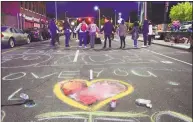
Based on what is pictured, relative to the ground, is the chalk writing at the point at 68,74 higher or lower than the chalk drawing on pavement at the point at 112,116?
higher

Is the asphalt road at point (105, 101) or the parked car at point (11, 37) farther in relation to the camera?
the parked car at point (11, 37)

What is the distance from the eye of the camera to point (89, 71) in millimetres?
7484

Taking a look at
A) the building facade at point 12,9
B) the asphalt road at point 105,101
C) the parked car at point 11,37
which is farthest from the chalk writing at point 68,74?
the building facade at point 12,9

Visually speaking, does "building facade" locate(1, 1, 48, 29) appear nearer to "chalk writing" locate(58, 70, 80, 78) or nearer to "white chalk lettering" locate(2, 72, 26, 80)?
"white chalk lettering" locate(2, 72, 26, 80)

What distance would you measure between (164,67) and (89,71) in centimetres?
267

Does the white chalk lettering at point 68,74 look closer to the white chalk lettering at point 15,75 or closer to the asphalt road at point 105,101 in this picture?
the asphalt road at point 105,101

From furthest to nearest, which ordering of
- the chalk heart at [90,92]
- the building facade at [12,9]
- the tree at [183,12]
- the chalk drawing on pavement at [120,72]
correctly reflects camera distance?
the tree at [183,12]
the building facade at [12,9]
the chalk drawing on pavement at [120,72]
the chalk heart at [90,92]

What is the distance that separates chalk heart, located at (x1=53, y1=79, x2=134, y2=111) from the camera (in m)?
4.47

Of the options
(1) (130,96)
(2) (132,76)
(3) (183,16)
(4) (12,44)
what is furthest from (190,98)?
(3) (183,16)

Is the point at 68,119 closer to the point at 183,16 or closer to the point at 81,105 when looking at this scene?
the point at 81,105

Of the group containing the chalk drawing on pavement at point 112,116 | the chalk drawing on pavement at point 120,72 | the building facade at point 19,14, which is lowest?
the chalk drawing on pavement at point 112,116

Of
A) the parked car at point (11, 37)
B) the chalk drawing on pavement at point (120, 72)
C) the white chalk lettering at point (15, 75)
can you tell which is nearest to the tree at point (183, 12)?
the parked car at point (11, 37)

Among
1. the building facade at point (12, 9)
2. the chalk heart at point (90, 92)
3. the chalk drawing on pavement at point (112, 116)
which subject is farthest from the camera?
the building facade at point (12, 9)

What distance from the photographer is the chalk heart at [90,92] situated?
4473 mm
